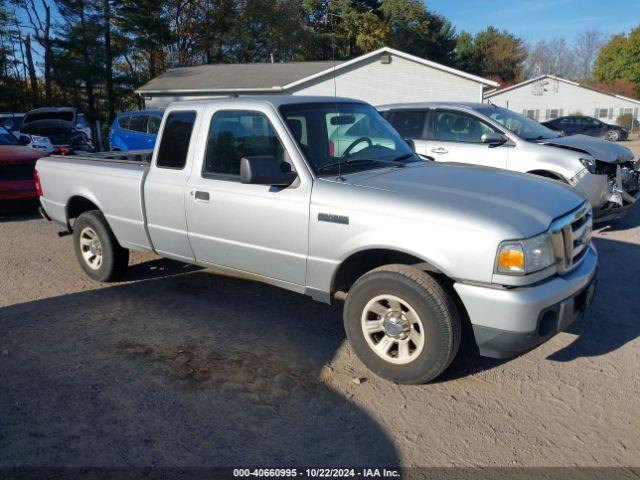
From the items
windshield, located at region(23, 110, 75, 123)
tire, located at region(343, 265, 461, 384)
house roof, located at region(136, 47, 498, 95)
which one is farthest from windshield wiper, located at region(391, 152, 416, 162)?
house roof, located at region(136, 47, 498, 95)

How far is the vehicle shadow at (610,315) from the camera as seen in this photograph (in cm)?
417

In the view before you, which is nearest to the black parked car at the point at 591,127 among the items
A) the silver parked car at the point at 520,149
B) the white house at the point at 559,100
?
the white house at the point at 559,100

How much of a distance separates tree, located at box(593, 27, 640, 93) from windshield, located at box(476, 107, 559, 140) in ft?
174

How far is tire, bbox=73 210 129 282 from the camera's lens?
5.66m

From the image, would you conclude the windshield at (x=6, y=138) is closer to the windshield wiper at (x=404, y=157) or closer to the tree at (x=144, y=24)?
the windshield wiper at (x=404, y=157)

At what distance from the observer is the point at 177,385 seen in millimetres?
3736

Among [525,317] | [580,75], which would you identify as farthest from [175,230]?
[580,75]

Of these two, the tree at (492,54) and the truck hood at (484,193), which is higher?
the tree at (492,54)

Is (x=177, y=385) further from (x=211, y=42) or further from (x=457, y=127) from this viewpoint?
(x=211, y=42)

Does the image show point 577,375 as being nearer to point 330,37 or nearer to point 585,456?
point 585,456

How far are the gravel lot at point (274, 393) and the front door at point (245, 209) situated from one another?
2.18ft

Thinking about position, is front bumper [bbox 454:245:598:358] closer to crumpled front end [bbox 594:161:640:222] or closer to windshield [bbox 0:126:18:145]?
crumpled front end [bbox 594:161:640:222]

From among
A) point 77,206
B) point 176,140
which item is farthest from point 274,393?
point 77,206

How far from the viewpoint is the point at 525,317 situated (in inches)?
125
